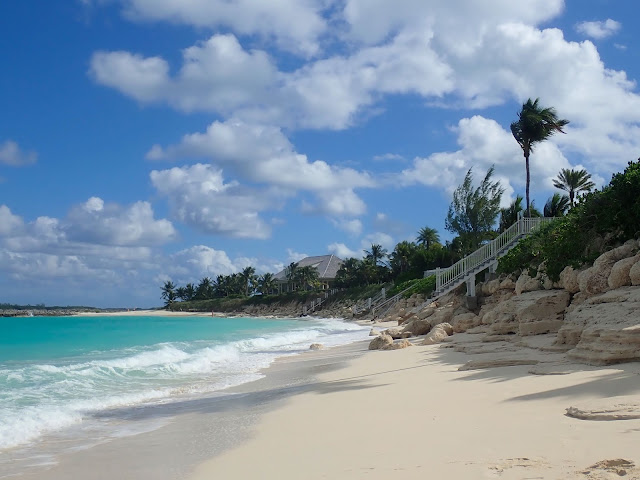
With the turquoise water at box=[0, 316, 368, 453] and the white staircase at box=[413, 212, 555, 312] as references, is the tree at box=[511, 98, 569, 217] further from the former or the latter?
the turquoise water at box=[0, 316, 368, 453]

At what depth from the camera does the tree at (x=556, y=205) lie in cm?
3491

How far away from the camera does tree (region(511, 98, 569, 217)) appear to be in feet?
97.4

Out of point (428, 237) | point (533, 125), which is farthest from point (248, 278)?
point (533, 125)

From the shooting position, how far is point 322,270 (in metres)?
90.8

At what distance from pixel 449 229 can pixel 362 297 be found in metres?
28.0

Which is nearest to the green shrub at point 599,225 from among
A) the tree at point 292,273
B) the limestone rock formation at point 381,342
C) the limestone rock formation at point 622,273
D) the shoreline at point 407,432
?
the limestone rock formation at point 622,273

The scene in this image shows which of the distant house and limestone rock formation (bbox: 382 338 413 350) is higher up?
the distant house

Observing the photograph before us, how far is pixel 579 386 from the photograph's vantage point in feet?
21.8

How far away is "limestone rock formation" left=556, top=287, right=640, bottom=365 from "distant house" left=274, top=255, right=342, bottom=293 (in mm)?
73859

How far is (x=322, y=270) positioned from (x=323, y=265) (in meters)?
1.74

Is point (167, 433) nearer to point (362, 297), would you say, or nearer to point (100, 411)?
point (100, 411)

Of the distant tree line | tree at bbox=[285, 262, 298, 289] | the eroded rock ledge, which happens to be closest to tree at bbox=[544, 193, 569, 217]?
the distant tree line

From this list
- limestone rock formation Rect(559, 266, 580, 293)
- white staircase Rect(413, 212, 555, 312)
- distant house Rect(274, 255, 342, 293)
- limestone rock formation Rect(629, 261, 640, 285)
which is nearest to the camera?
limestone rock formation Rect(629, 261, 640, 285)

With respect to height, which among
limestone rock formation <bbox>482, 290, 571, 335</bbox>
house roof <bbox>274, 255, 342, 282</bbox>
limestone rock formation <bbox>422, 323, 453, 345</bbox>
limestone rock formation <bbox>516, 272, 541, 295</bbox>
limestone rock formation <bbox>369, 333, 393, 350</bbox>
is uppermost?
house roof <bbox>274, 255, 342, 282</bbox>
